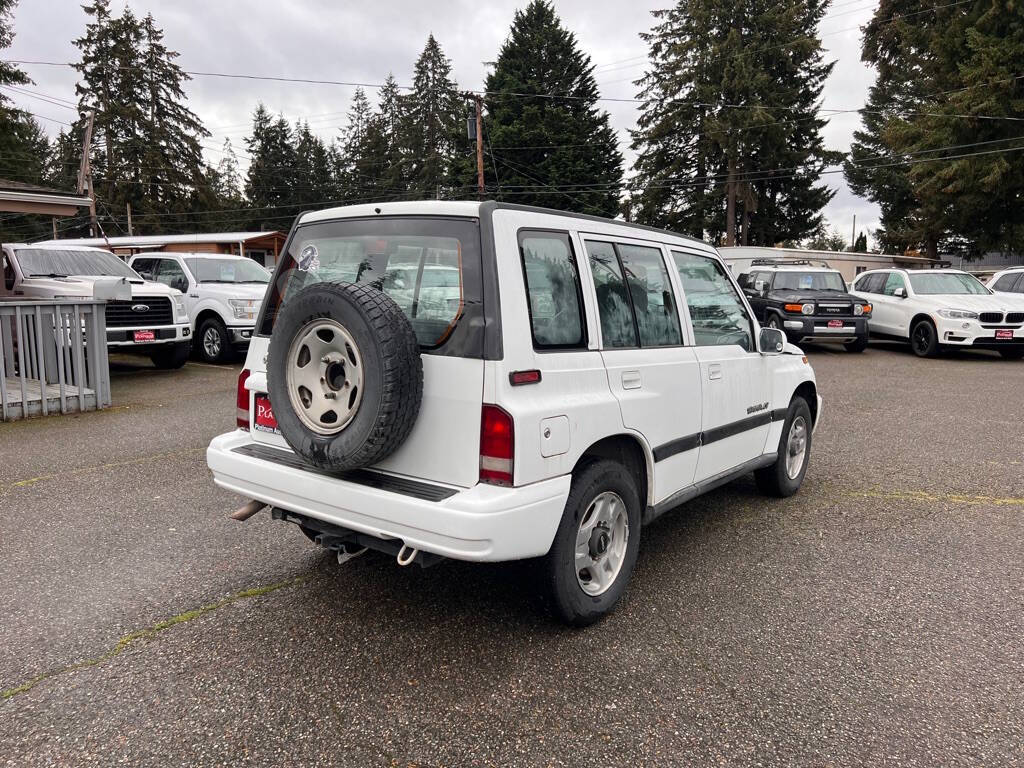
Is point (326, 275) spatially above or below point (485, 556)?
above

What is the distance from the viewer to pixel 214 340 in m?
13.0

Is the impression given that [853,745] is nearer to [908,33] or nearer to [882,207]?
[908,33]

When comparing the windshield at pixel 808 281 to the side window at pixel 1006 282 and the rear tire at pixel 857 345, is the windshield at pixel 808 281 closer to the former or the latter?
the rear tire at pixel 857 345

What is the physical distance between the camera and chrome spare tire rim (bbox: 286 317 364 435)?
2.81 meters

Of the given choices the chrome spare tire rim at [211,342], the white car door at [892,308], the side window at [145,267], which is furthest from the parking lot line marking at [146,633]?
the white car door at [892,308]

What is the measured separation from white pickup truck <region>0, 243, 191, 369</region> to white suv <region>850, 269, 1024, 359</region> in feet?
46.1

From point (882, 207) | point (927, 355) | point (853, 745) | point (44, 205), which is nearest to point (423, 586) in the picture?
point (853, 745)

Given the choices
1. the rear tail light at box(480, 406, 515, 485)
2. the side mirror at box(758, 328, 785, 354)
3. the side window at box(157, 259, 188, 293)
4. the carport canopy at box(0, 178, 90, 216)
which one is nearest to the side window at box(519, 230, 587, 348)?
the rear tail light at box(480, 406, 515, 485)

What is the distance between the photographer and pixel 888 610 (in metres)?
3.47

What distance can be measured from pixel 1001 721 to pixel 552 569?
1.73 meters

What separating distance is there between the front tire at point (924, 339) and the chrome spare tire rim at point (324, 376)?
14.5 meters

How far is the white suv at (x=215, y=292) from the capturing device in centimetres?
1263

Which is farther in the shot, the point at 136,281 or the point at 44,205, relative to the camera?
the point at 136,281

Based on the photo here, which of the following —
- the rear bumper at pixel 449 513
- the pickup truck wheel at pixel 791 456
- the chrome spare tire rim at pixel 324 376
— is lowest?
the pickup truck wheel at pixel 791 456
